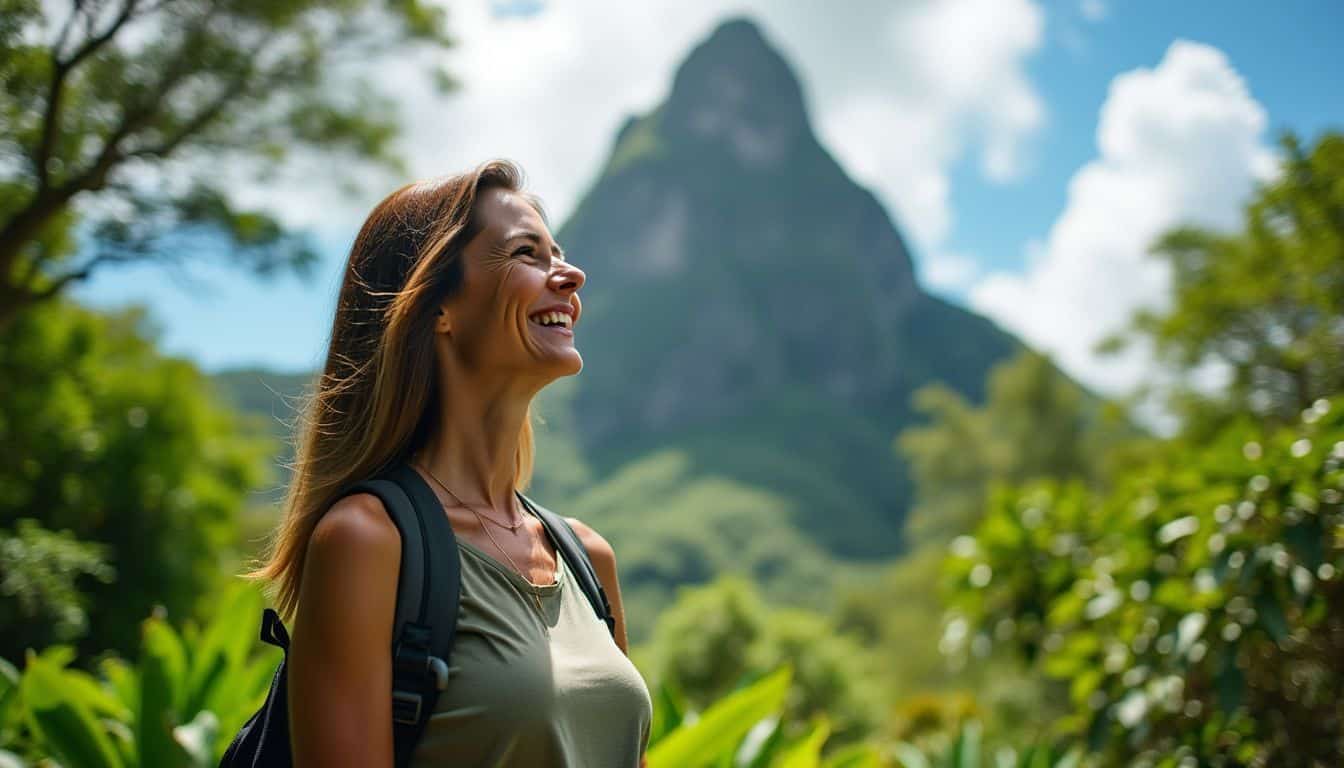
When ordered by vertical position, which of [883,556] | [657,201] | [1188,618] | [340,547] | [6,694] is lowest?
[883,556]

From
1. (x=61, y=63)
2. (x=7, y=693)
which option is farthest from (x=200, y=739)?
(x=61, y=63)

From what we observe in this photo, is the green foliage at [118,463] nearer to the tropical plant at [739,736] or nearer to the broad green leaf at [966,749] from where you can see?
the tropical plant at [739,736]

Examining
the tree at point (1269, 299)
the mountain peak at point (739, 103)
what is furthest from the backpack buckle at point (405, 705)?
the mountain peak at point (739, 103)

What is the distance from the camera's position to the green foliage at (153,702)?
7.94 ft

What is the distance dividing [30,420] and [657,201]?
11807 cm

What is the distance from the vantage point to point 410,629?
1.19m

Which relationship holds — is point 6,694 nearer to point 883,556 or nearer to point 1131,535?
point 1131,535

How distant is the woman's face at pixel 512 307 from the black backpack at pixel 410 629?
0.75 ft

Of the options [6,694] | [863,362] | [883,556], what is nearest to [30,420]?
[6,694]

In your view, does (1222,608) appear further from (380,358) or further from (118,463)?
(118,463)

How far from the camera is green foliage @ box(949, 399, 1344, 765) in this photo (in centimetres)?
314

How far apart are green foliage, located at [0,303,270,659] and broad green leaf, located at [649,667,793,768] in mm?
7404

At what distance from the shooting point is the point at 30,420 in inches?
326

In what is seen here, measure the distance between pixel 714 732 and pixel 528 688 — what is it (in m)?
1.12
